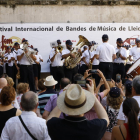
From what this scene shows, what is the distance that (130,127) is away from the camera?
2.46 meters

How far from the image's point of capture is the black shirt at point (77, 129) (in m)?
2.21

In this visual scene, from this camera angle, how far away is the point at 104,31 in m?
12.8

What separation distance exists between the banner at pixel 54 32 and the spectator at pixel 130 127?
9.94 meters

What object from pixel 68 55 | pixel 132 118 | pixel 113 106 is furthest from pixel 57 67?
pixel 132 118

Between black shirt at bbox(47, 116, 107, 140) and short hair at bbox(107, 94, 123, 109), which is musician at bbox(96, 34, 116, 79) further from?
black shirt at bbox(47, 116, 107, 140)

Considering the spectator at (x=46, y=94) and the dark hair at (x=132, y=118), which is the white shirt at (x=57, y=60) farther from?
the dark hair at (x=132, y=118)

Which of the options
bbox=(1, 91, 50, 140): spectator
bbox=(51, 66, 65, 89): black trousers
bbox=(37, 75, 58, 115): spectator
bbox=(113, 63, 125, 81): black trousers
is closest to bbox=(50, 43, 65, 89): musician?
bbox=(51, 66, 65, 89): black trousers

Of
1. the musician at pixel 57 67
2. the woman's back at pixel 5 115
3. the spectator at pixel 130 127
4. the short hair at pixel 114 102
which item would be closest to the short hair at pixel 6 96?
the woman's back at pixel 5 115

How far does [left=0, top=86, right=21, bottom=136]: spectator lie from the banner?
8954 mm

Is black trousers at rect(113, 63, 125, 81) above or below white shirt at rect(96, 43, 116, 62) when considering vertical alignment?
below

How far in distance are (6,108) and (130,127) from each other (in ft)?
5.46

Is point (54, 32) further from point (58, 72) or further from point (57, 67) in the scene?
point (58, 72)

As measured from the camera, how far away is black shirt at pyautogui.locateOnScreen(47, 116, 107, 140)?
2.21 metres

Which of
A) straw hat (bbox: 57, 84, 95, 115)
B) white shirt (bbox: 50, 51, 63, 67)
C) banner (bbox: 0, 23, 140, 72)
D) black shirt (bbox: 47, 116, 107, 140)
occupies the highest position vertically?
banner (bbox: 0, 23, 140, 72)
